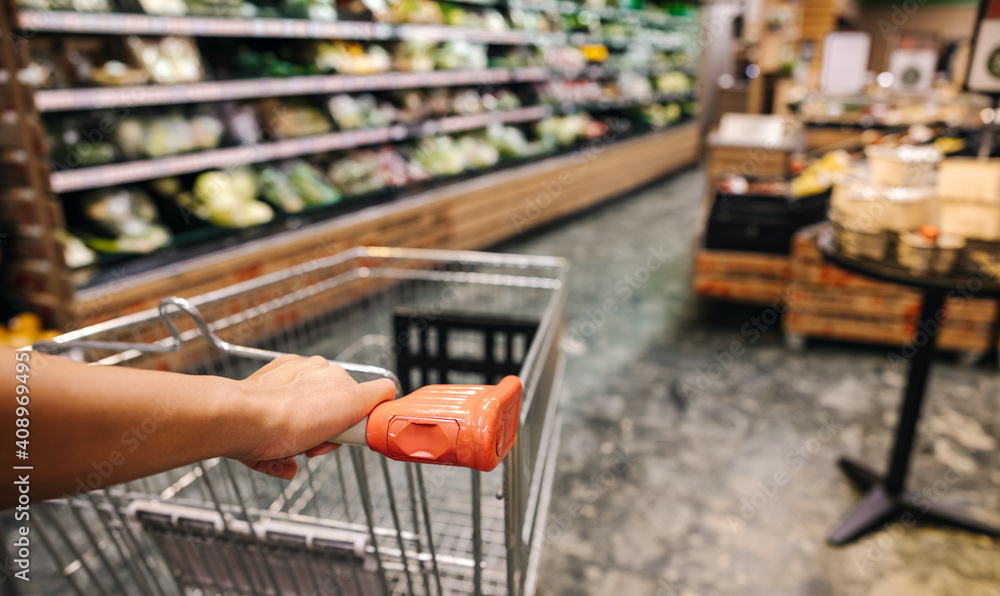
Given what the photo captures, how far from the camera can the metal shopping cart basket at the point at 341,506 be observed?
1114 mm

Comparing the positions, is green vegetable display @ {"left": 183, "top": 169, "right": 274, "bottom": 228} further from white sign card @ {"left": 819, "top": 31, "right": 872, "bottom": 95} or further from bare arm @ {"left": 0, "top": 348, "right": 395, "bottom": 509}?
white sign card @ {"left": 819, "top": 31, "right": 872, "bottom": 95}

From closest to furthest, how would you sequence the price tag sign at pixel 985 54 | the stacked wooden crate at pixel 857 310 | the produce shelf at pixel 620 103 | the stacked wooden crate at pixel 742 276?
the price tag sign at pixel 985 54, the stacked wooden crate at pixel 857 310, the stacked wooden crate at pixel 742 276, the produce shelf at pixel 620 103

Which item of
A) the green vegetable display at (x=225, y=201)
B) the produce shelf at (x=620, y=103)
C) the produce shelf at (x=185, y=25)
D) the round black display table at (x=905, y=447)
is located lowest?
the round black display table at (x=905, y=447)

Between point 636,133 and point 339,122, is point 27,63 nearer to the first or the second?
point 339,122

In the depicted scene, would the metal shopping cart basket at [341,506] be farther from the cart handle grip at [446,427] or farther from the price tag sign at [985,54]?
the price tag sign at [985,54]

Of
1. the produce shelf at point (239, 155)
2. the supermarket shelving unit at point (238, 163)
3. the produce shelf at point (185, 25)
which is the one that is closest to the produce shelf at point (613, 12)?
the supermarket shelving unit at point (238, 163)

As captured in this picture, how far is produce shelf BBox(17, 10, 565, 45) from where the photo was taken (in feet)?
8.24

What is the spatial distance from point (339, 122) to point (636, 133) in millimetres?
4735

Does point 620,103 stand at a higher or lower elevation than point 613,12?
lower

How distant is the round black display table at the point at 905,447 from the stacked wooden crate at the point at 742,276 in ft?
4.37

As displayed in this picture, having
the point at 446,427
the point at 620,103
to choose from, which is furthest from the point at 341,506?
the point at 620,103

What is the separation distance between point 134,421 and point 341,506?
1.58 m

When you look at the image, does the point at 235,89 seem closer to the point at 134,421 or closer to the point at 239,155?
the point at 239,155

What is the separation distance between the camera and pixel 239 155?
341cm
